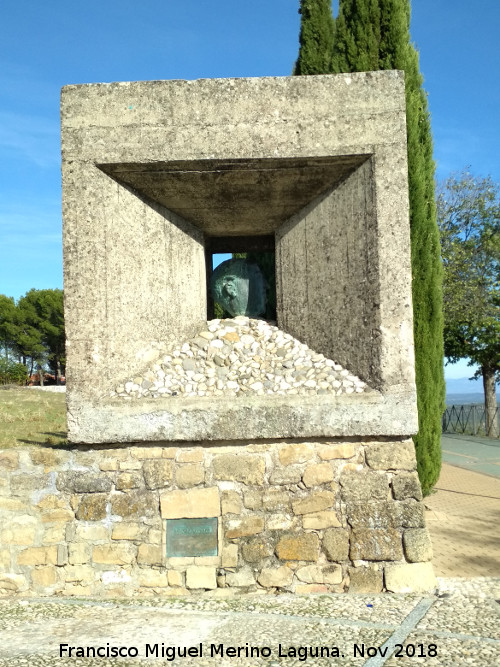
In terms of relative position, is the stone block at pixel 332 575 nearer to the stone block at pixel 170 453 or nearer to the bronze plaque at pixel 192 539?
the bronze plaque at pixel 192 539

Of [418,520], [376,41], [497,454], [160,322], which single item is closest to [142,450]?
[160,322]

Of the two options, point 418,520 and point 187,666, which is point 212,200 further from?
point 187,666

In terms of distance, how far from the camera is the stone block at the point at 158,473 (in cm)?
337

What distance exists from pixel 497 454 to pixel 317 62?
839 cm

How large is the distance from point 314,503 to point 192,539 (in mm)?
773

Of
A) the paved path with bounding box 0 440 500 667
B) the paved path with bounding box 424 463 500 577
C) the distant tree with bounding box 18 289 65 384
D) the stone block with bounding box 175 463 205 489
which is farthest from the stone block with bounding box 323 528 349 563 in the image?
the distant tree with bounding box 18 289 65 384

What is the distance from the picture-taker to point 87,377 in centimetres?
345

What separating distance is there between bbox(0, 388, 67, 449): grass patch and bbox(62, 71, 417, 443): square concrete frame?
12.3 feet

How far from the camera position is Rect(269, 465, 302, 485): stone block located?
11.0 feet

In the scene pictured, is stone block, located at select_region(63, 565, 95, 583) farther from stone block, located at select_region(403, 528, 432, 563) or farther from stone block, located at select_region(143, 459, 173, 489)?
stone block, located at select_region(403, 528, 432, 563)

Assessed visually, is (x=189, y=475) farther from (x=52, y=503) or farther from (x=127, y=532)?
A: (x=52, y=503)

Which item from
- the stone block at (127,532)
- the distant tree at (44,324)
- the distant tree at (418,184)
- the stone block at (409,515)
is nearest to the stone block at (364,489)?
the stone block at (409,515)

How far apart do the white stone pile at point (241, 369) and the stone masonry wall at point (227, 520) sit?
1.25 feet

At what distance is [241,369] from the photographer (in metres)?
3.81
